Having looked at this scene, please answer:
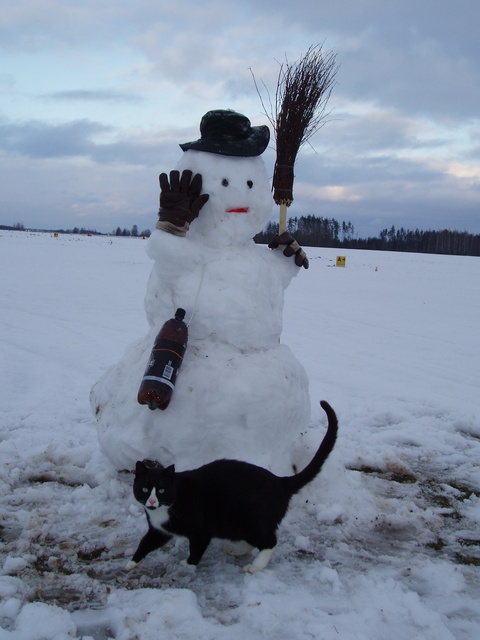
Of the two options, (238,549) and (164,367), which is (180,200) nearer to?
(164,367)

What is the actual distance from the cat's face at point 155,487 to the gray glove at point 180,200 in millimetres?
1345

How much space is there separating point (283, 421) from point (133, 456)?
0.86 metres

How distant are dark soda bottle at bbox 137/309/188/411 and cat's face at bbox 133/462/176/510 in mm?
464

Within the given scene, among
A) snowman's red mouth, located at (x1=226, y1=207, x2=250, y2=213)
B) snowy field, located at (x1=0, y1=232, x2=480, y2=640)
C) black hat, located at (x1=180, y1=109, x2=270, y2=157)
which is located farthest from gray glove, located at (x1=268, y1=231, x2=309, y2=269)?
snowy field, located at (x1=0, y1=232, x2=480, y2=640)

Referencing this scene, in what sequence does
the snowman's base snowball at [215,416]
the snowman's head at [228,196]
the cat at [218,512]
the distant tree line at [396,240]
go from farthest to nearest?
the distant tree line at [396,240], the snowman's head at [228,196], the snowman's base snowball at [215,416], the cat at [218,512]

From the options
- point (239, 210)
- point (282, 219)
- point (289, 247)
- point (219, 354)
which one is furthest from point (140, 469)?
Answer: point (282, 219)

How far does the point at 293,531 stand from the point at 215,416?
73 cm

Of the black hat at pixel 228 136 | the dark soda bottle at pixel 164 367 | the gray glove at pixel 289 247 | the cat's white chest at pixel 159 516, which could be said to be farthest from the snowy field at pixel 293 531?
the black hat at pixel 228 136

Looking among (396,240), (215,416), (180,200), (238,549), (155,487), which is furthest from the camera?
(396,240)

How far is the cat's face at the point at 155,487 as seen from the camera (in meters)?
2.35

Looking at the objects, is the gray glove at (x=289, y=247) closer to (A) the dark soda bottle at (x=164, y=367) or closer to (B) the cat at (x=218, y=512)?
(A) the dark soda bottle at (x=164, y=367)

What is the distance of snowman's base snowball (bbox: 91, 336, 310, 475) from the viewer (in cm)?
295

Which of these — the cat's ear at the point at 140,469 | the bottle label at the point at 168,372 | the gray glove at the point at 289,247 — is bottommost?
the cat's ear at the point at 140,469

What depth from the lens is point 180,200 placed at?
3.05m
